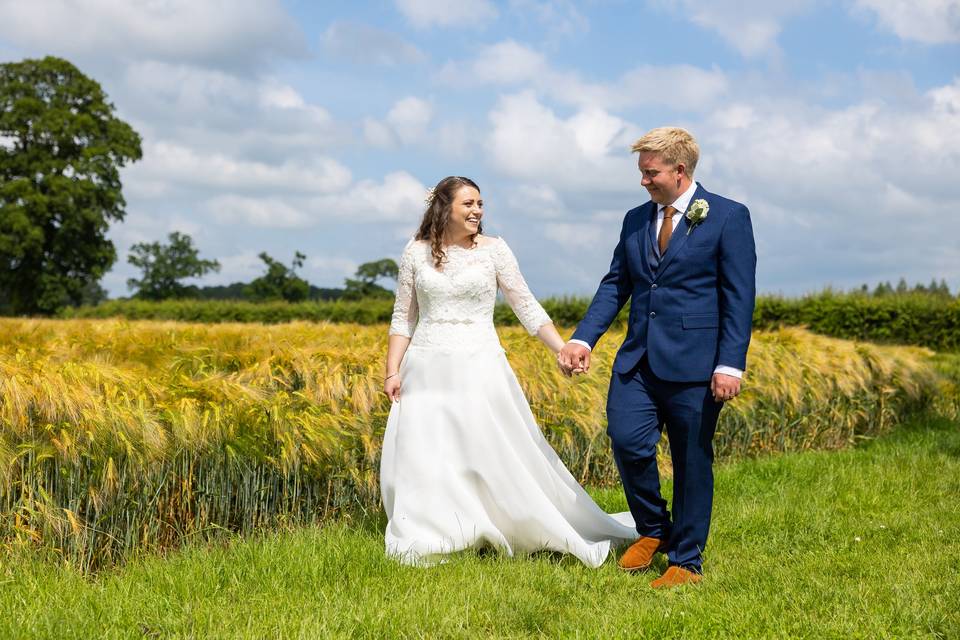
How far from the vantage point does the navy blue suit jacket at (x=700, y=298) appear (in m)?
4.30

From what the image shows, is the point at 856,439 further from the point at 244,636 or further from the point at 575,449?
the point at 244,636

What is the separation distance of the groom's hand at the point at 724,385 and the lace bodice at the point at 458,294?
1121 millimetres

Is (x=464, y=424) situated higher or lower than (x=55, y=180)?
lower

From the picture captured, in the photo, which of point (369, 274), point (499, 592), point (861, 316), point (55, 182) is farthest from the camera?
point (369, 274)

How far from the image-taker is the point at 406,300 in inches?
203

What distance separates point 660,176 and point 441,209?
1.30 meters

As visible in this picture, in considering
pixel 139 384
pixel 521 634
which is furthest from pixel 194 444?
pixel 521 634

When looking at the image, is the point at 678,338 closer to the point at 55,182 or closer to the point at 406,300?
the point at 406,300

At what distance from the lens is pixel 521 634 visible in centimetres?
364

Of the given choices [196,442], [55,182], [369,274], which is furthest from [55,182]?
[196,442]

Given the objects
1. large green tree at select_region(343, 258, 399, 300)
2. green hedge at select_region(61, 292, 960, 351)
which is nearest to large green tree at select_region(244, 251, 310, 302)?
large green tree at select_region(343, 258, 399, 300)

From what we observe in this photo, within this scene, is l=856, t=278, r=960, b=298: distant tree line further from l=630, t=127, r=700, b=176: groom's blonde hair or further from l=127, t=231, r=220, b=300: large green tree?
l=127, t=231, r=220, b=300: large green tree

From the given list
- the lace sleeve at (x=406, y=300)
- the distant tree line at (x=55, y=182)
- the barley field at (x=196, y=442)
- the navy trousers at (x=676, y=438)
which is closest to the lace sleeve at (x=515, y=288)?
the lace sleeve at (x=406, y=300)

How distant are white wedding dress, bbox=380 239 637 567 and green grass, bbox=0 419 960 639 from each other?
156 millimetres
